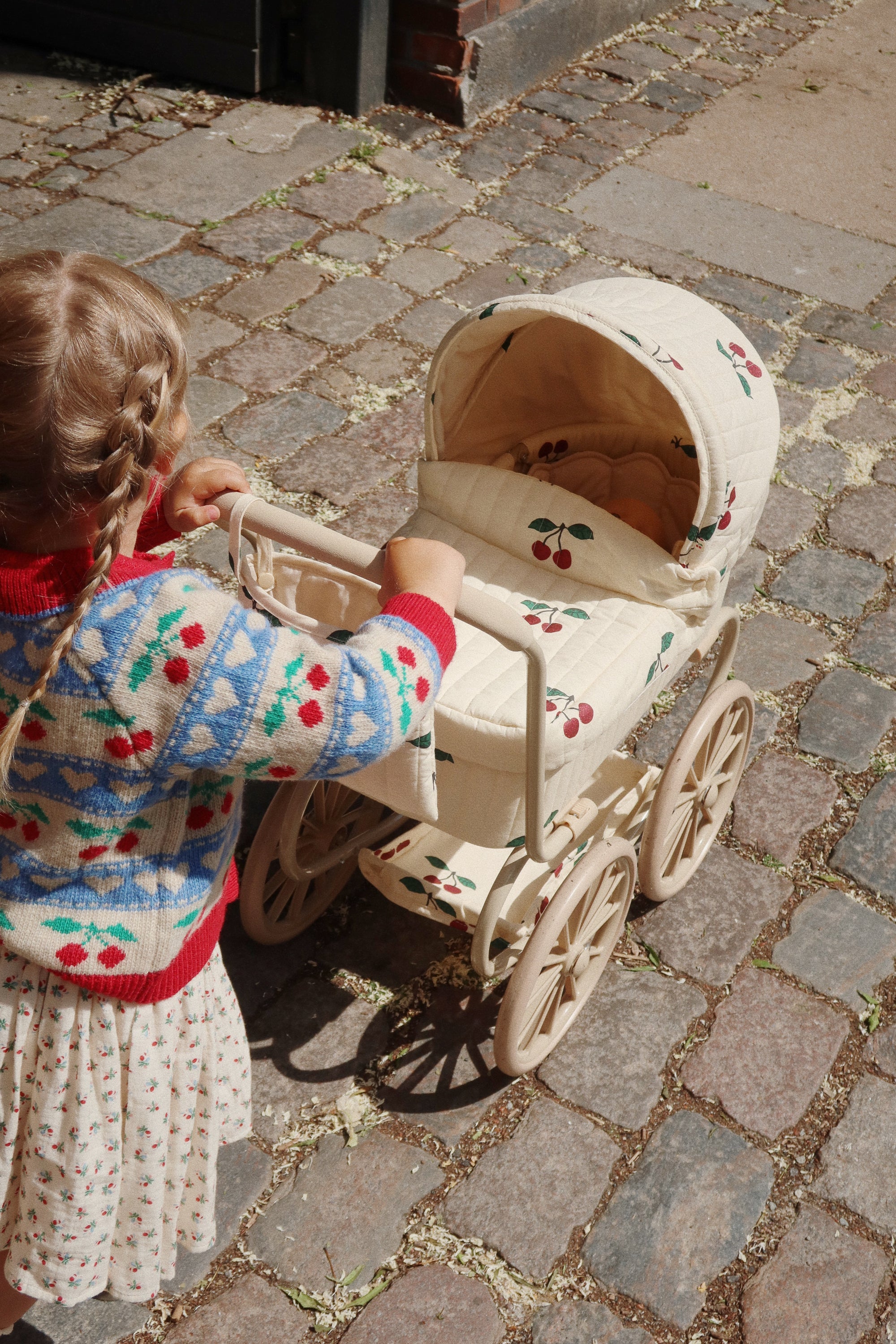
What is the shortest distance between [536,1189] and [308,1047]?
0.53 metres

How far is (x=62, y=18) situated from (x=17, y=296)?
5.25 metres

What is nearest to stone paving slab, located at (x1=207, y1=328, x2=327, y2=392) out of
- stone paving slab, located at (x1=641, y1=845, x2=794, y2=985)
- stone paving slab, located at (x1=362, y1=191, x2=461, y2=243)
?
stone paving slab, located at (x1=362, y1=191, x2=461, y2=243)

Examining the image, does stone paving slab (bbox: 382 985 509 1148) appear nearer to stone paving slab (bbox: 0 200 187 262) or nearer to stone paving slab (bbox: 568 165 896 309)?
stone paving slab (bbox: 0 200 187 262)

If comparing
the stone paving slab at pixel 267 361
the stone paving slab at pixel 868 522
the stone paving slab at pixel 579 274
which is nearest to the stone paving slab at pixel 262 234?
the stone paving slab at pixel 267 361

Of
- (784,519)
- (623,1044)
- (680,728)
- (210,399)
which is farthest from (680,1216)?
(210,399)

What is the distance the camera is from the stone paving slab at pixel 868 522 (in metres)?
3.74

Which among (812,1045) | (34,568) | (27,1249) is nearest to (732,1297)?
(812,1045)

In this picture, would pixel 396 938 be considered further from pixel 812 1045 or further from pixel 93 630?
pixel 93 630

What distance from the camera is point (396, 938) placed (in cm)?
267

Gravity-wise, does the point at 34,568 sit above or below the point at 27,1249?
above

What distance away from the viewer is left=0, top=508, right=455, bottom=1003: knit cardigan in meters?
1.33

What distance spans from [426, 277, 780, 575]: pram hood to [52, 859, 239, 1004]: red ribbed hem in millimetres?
1073

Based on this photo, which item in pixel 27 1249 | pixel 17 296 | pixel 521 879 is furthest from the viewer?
pixel 521 879

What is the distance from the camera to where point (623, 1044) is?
8.25 ft
